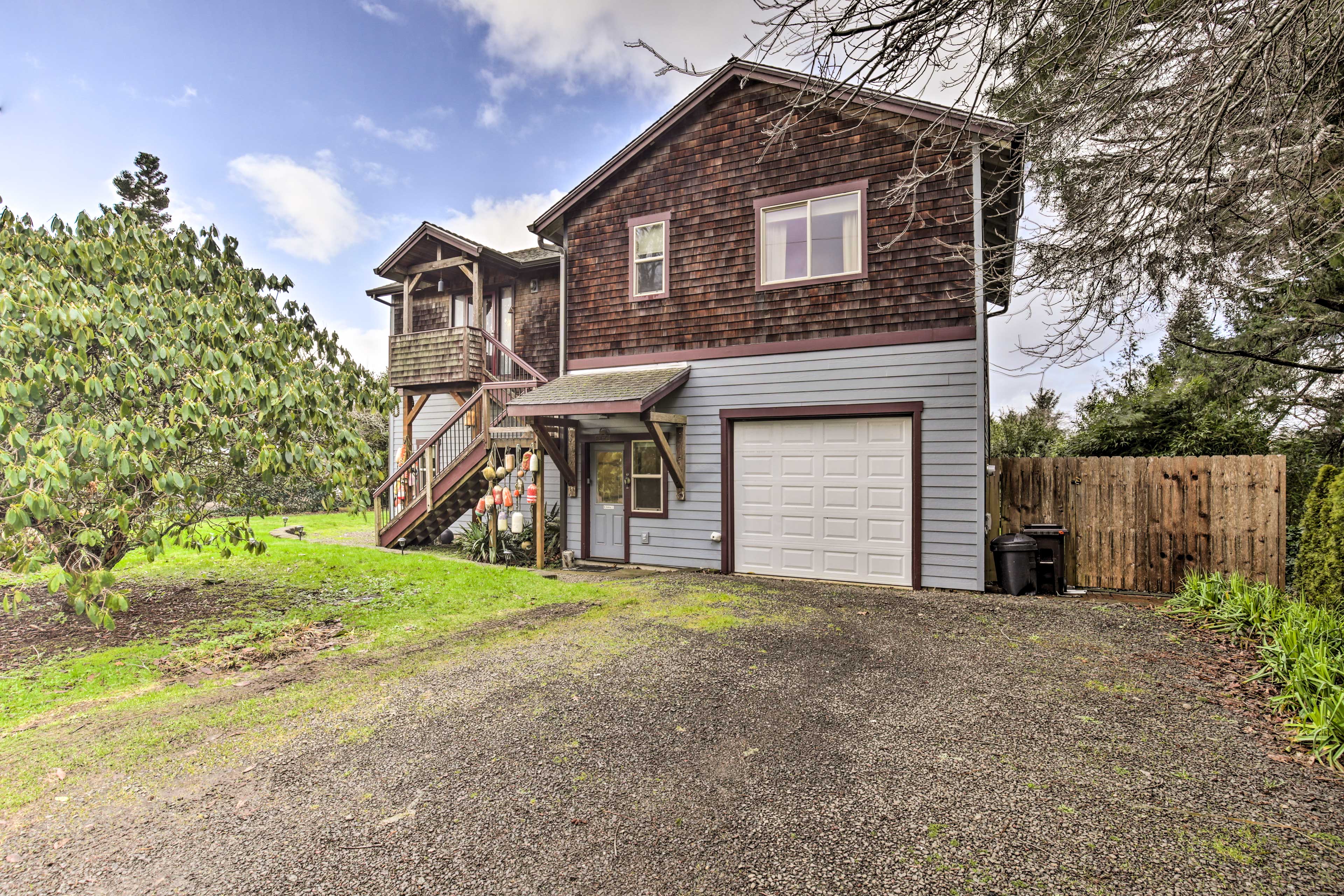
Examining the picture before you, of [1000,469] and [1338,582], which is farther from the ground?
[1000,469]

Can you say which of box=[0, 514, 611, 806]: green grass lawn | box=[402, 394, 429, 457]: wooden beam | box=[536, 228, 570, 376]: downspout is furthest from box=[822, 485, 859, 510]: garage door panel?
box=[402, 394, 429, 457]: wooden beam

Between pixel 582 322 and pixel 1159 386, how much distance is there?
10291mm

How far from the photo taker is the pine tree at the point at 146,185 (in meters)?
25.8

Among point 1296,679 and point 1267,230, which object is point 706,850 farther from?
point 1267,230

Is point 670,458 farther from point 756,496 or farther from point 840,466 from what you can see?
point 840,466

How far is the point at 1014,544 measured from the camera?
→ 7586mm

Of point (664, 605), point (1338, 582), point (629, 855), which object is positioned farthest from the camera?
point (664, 605)

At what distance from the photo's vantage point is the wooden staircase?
10.2 meters

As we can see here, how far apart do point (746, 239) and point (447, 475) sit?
20.7 ft

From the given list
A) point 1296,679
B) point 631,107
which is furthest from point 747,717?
point 631,107

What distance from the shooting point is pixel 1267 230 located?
614 cm

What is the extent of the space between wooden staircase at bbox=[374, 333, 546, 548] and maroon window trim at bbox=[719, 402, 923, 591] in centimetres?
325

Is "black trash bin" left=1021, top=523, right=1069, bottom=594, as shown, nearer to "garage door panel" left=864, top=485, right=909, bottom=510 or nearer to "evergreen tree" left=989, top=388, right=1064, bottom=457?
"garage door panel" left=864, top=485, right=909, bottom=510

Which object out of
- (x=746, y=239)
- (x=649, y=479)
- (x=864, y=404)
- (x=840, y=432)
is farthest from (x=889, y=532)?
(x=746, y=239)
